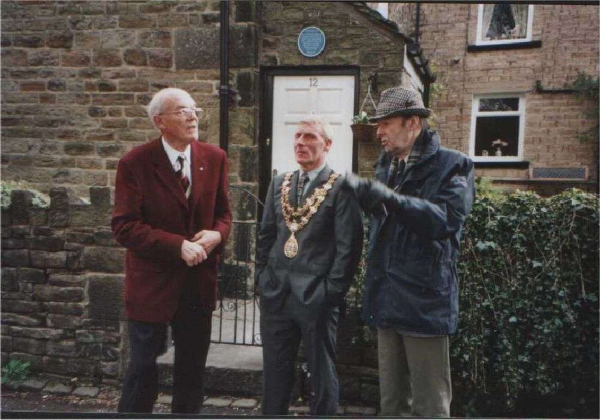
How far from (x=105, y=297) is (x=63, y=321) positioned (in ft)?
1.43

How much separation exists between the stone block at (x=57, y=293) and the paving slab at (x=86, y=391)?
0.70 m

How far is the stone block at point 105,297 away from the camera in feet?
12.6

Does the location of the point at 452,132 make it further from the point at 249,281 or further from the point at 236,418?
the point at 236,418

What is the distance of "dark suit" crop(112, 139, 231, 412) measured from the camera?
2584mm

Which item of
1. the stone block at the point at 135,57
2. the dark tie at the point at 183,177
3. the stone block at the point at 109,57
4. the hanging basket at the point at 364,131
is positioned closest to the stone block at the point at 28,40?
the stone block at the point at 109,57

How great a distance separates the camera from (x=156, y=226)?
104 inches

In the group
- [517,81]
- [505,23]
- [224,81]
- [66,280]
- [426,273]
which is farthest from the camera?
[517,81]

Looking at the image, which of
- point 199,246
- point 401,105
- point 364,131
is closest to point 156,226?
point 199,246

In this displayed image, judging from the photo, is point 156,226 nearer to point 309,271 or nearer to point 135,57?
point 309,271

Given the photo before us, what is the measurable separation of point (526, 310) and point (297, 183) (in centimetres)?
180

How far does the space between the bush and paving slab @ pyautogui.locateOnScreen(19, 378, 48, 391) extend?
126 inches

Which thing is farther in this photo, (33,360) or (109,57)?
(109,57)

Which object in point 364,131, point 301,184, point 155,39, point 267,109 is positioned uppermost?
point 155,39

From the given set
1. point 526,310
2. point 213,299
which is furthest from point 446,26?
point 213,299
